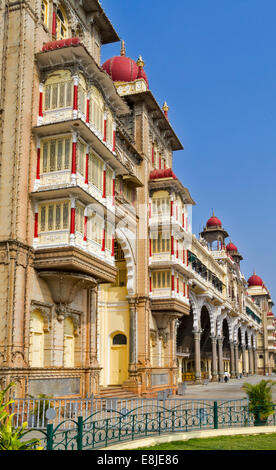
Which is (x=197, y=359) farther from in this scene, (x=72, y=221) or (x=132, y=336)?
→ (x=72, y=221)

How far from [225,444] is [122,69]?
28.5 m

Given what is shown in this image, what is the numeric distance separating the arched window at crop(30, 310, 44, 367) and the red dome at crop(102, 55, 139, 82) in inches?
832

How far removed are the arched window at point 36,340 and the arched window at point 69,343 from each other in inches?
76.5

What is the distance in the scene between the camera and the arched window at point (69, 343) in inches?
888

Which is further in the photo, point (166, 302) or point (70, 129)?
point (166, 302)

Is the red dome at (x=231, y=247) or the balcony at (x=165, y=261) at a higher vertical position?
the red dome at (x=231, y=247)

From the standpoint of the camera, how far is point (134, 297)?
32.8m

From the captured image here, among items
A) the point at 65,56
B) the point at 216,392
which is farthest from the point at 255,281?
the point at 65,56

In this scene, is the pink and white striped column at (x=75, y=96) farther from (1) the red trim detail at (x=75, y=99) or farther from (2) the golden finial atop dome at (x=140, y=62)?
(2) the golden finial atop dome at (x=140, y=62)

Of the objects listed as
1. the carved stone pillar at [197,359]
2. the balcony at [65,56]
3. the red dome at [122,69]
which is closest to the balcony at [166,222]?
the red dome at [122,69]

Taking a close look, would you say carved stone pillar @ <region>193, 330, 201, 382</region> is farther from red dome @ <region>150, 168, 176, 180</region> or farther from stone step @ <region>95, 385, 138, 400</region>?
red dome @ <region>150, 168, 176, 180</region>

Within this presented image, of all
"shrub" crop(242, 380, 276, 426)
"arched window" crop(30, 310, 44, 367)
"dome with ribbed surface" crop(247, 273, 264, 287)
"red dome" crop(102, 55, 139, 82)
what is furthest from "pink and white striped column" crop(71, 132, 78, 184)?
"dome with ribbed surface" crop(247, 273, 264, 287)

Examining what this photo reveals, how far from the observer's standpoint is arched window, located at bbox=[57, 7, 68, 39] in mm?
24503

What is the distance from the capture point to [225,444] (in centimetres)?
1355
